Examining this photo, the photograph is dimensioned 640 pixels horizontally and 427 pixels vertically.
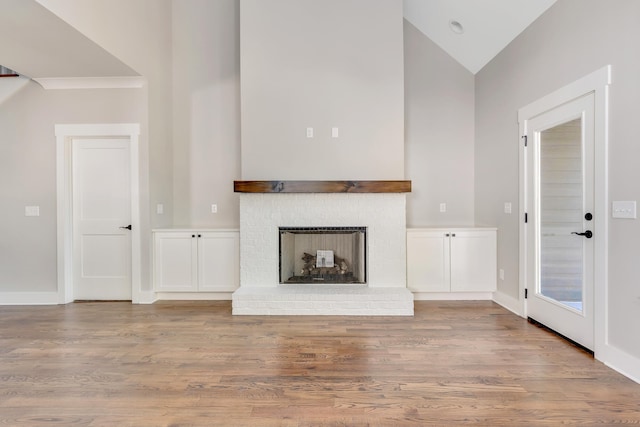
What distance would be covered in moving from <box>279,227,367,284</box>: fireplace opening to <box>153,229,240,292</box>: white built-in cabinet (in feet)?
2.15

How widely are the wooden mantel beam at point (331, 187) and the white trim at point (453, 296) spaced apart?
53.8 inches

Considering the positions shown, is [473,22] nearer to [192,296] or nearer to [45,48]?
[45,48]

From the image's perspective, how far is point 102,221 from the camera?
4.18 metres

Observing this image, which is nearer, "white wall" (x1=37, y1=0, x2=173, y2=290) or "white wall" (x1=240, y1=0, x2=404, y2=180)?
"white wall" (x1=37, y1=0, x2=173, y2=290)

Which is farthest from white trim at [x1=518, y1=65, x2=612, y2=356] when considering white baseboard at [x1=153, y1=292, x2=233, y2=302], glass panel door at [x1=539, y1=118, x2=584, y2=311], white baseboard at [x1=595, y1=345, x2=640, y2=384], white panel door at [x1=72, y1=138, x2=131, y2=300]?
white panel door at [x1=72, y1=138, x2=131, y2=300]

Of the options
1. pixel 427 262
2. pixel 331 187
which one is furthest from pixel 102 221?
pixel 427 262

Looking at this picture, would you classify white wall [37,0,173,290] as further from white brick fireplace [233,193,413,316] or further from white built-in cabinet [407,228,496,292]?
white built-in cabinet [407,228,496,292]

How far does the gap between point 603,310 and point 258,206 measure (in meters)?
3.27

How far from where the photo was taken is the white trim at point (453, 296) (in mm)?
4160

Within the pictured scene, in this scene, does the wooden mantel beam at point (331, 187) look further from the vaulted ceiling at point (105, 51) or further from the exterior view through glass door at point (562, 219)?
the vaulted ceiling at point (105, 51)

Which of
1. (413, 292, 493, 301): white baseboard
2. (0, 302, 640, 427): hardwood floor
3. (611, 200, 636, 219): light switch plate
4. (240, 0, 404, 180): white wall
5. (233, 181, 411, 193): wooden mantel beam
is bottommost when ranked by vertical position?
(0, 302, 640, 427): hardwood floor

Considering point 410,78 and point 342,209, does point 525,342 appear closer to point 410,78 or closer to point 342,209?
point 342,209

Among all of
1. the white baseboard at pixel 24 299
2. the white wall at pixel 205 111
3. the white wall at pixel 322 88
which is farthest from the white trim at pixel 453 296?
the white baseboard at pixel 24 299

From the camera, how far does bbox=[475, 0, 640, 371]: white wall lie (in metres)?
2.20
